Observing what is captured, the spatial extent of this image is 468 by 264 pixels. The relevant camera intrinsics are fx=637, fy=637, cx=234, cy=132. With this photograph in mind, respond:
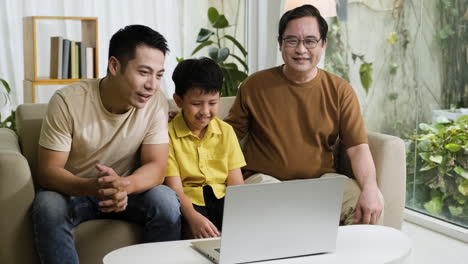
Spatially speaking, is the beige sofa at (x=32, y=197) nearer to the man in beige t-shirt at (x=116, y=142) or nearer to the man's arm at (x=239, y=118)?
the man in beige t-shirt at (x=116, y=142)

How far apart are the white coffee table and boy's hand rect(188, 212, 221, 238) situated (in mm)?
351

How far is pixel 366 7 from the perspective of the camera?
3852 millimetres

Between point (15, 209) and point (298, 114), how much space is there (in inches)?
46.1

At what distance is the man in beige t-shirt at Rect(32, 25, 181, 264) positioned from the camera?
7.02 feet

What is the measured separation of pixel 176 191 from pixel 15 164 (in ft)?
1.84

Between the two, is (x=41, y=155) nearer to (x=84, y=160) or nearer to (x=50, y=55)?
(x=84, y=160)

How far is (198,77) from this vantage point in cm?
230

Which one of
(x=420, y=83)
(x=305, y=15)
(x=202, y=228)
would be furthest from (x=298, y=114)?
(x=420, y=83)

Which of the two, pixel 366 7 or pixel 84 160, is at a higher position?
pixel 366 7

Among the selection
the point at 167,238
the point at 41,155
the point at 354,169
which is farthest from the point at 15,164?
the point at 354,169

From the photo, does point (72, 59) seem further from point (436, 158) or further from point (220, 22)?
point (436, 158)

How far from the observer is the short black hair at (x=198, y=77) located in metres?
2.31

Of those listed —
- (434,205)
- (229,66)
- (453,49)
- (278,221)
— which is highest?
(453,49)

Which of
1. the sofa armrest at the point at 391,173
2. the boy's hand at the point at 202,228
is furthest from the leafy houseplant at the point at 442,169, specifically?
the boy's hand at the point at 202,228
